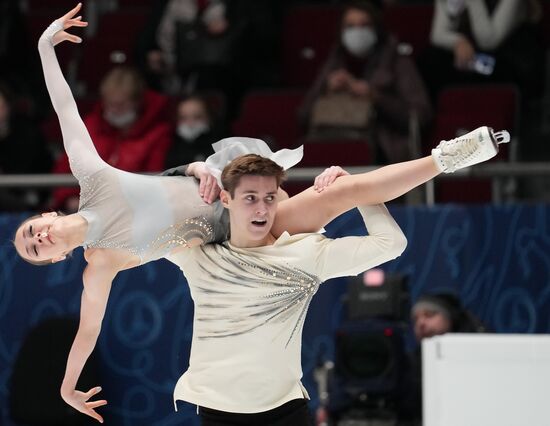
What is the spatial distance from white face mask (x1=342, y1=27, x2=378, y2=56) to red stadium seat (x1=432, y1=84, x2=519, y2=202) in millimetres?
540

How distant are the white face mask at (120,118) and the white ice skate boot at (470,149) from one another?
3649mm

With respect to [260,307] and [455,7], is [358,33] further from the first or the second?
[260,307]

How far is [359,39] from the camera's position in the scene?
316 inches

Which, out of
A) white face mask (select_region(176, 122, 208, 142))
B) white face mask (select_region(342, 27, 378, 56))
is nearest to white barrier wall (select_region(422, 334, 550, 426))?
white face mask (select_region(176, 122, 208, 142))

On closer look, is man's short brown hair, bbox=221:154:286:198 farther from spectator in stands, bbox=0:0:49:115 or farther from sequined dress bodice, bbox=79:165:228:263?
spectator in stands, bbox=0:0:49:115

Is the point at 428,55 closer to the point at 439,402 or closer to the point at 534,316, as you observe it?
the point at 534,316

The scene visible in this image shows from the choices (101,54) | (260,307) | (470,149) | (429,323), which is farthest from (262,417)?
(101,54)

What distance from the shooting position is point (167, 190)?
4.85 meters

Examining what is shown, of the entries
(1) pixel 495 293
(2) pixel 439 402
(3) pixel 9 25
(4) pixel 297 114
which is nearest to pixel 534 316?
(1) pixel 495 293

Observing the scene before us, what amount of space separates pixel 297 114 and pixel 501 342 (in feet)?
12.7

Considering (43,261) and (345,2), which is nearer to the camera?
(43,261)

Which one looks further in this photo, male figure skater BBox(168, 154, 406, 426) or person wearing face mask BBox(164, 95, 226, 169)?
person wearing face mask BBox(164, 95, 226, 169)

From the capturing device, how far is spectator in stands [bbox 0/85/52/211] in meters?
8.12

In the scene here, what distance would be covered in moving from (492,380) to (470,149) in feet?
2.58
